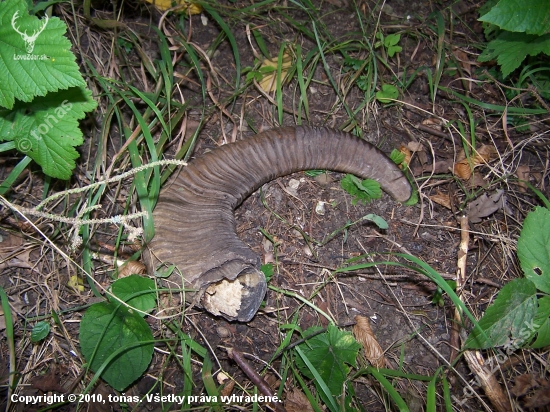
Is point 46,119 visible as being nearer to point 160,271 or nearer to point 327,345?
point 160,271

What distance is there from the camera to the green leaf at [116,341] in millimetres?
2092

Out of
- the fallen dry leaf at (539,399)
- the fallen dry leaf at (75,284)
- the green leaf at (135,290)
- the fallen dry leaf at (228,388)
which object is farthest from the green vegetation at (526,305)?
the fallen dry leaf at (75,284)

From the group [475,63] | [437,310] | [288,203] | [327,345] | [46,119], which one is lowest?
[437,310]

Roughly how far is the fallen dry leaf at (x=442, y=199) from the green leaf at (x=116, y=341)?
185 cm

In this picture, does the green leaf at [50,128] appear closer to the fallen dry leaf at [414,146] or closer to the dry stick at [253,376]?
the dry stick at [253,376]

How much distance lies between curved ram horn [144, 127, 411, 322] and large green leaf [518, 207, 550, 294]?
711mm

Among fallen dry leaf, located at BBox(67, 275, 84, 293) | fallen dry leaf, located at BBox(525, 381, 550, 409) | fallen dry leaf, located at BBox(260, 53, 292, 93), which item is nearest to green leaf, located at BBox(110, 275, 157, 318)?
fallen dry leaf, located at BBox(67, 275, 84, 293)

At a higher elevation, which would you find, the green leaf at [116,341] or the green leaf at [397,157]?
the green leaf at [397,157]

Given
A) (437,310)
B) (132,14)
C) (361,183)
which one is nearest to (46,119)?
(132,14)

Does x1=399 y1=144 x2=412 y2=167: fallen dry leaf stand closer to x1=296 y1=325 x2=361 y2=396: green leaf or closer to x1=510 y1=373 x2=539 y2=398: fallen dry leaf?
x1=296 y1=325 x2=361 y2=396: green leaf

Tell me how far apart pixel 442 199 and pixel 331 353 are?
4.03 ft

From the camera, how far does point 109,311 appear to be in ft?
7.00

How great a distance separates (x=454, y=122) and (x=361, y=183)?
2.76ft

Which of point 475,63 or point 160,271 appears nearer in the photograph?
point 160,271
